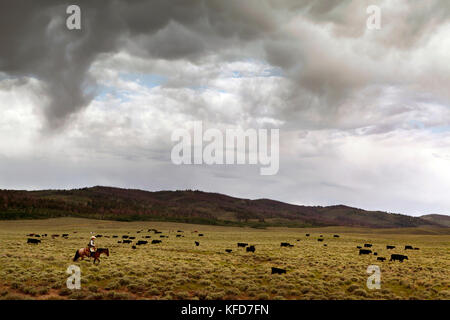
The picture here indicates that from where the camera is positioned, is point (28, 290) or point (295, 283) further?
point (295, 283)

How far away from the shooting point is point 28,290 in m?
19.4

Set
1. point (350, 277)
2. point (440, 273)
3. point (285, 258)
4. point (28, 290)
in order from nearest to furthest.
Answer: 1. point (28, 290)
2. point (350, 277)
3. point (440, 273)
4. point (285, 258)

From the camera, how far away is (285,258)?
35.7m

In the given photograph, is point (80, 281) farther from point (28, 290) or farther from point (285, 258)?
point (285, 258)
